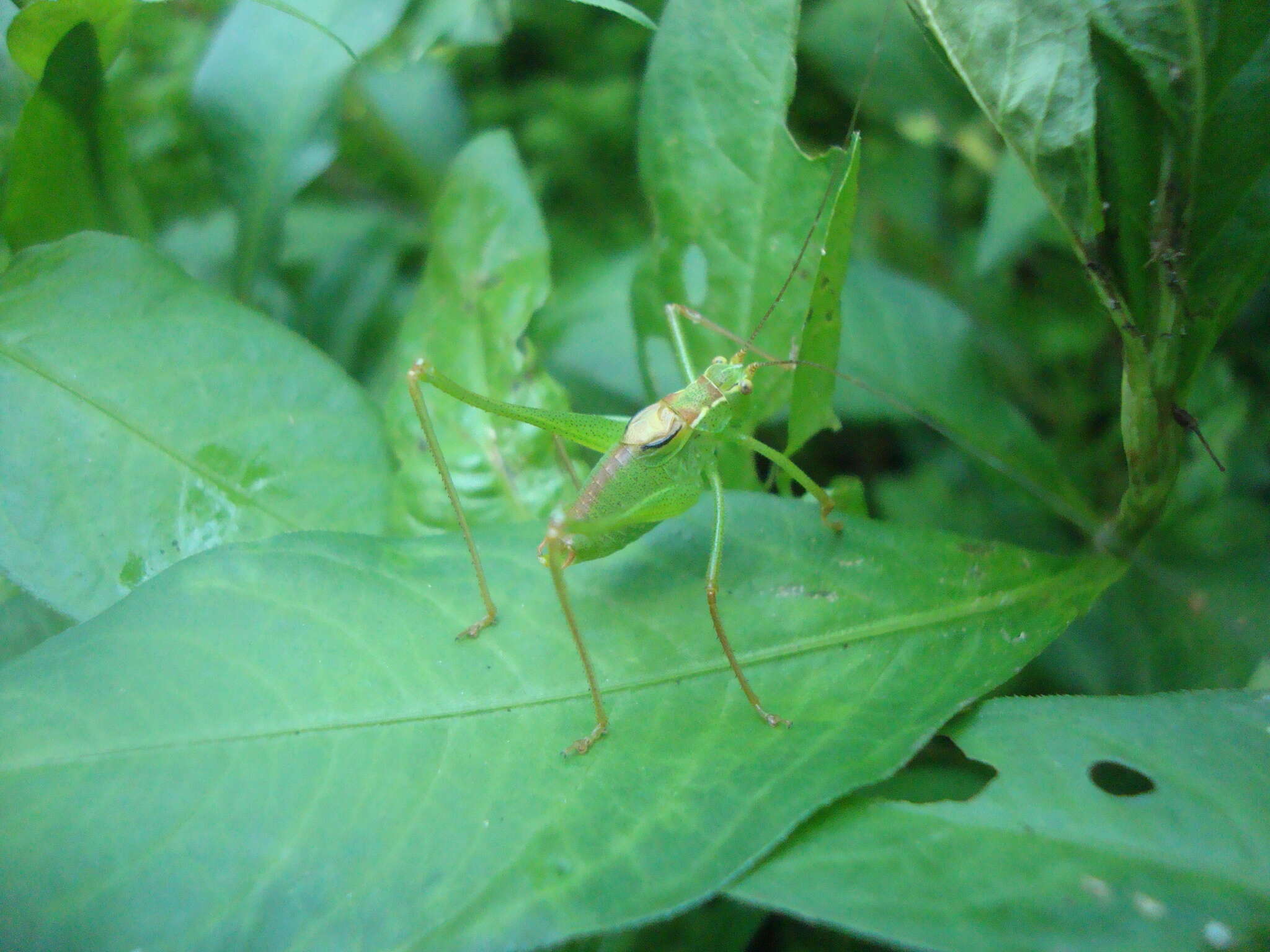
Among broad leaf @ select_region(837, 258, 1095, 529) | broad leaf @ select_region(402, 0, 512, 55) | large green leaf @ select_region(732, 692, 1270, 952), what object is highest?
broad leaf @ select_region(402, 0, 512, 55)

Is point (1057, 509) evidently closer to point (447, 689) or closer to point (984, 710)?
point (984, 710)

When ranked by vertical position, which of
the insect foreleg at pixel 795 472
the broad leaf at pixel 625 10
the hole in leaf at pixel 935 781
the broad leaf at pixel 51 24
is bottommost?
the hole in leaf at pixel 935 781

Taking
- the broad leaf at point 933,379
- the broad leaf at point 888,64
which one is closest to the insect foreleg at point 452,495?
the broad leaf at point 933,379

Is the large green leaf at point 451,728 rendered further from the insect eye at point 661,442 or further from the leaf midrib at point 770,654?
the insect eye at point 661,442

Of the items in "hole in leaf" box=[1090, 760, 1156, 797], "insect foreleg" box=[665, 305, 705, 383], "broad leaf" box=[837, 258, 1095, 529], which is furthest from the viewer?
"broad leaf" box=[837, 258, 1095, 529]

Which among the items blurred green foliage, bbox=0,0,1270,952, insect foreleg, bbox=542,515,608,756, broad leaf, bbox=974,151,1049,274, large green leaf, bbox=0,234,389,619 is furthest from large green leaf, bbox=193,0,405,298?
broad leaf, bbox=974,151,1049,274

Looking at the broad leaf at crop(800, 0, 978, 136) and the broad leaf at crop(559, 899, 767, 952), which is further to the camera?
the broad leaf at crop(800, 0, 978, 136)

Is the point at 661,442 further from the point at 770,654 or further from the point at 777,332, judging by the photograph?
the point at 770,654

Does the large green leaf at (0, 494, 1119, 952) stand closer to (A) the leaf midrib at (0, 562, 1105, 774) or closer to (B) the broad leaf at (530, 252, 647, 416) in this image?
(A) the leaf midrib at (0, 562, 1105, 774)
